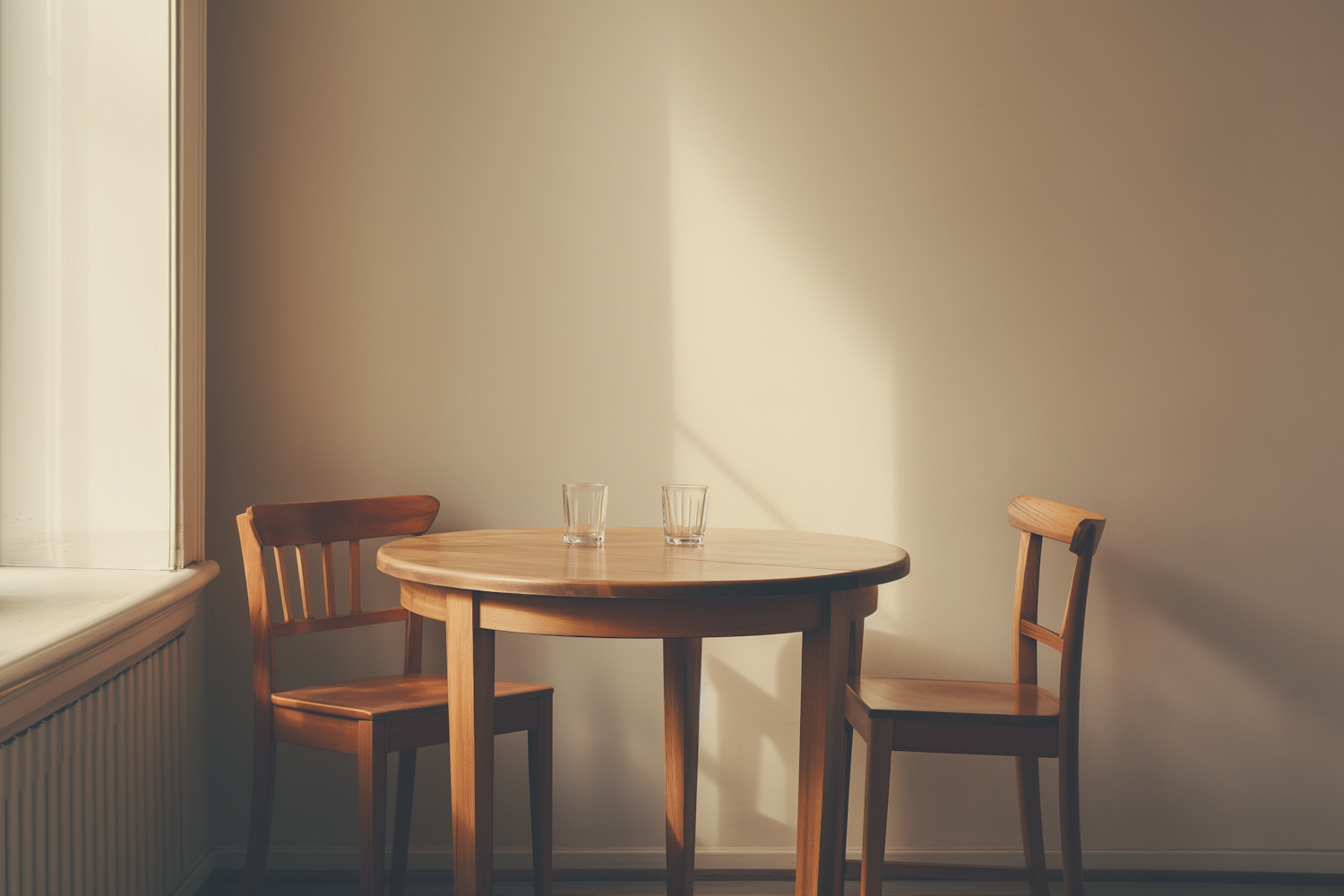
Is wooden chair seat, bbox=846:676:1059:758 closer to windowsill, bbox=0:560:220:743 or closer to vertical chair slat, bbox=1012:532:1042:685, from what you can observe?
vertical chair slat, bbox=1012:532:1042:685

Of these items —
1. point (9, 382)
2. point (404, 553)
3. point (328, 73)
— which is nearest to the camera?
point (404, 553)

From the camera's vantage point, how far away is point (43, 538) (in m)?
1.84

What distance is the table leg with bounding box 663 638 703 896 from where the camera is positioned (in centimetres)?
185

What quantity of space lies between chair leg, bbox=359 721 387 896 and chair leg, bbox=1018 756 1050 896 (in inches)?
52.7

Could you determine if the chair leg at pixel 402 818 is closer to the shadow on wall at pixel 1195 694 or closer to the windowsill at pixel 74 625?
the windowsill at pixel 74 625

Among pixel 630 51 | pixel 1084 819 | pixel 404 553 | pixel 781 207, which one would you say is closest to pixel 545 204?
pixel 630 51

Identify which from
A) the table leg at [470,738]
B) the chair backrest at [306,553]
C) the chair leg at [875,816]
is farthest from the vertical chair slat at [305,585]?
the chair leg at [875,816]

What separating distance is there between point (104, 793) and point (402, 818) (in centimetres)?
60

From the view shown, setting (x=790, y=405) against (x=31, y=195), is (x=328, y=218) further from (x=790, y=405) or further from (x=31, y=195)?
(x=790, y=405)

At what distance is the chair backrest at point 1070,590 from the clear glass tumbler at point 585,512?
0.88m

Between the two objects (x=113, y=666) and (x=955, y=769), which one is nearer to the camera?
(x=113, y=666)

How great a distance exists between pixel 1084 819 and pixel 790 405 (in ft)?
4.18

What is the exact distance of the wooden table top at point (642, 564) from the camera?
1260mm

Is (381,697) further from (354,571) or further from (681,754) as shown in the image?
(681,754)
